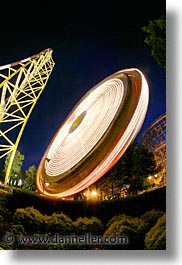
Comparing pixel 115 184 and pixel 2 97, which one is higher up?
pixel 2 97

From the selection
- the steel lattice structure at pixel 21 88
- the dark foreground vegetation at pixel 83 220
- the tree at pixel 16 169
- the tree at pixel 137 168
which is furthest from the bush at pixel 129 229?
the steel lattice structure at pixel 21 88

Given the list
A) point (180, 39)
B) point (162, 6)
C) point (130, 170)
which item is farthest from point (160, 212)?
point (162, 6)

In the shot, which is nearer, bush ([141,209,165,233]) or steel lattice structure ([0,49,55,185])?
bush ([141,209,165,233])

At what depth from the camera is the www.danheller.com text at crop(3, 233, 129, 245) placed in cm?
202

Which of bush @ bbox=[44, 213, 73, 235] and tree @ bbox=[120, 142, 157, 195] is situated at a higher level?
tree @ bbox=[120, 142, 157, 195]

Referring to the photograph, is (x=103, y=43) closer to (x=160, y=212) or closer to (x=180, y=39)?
(x=180, y=39)

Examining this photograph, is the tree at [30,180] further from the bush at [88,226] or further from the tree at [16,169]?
the bush at [88,226]

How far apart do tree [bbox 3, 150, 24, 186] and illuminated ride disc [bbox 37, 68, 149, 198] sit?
85mm

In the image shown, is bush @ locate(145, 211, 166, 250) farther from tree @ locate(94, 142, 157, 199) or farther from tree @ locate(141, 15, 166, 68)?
tree @ locate(141, 15, 166, 68)

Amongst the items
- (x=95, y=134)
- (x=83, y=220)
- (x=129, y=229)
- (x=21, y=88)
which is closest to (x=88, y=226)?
(x=83, y=220)

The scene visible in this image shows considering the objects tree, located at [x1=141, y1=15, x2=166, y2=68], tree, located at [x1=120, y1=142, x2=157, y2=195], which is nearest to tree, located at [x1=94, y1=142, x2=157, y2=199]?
tree, located at [x1=120, y1=142, x2=157, y2=195]

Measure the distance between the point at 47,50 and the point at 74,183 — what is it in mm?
583

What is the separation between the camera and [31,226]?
6.71 feet

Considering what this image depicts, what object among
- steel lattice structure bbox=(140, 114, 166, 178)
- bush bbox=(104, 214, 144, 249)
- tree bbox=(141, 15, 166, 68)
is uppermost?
tree bbox=(141, 15, 166, 68)
